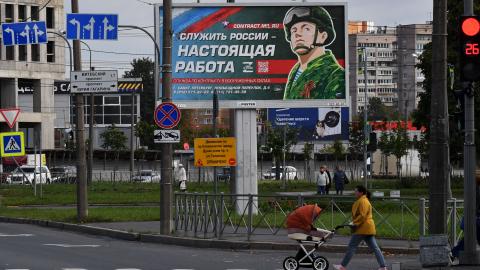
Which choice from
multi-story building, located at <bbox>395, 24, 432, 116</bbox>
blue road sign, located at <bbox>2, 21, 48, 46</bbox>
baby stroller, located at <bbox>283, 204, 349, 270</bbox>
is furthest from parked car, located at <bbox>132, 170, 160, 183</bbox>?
Answer: multi-story building, located at <bbox>395, 24, 432, 116</bbox>

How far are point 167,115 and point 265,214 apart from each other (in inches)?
137

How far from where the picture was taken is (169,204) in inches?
1001

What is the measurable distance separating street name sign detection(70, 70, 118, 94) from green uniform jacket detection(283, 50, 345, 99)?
6.75m

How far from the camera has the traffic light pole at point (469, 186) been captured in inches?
688

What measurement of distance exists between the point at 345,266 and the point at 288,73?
1688 centimetres

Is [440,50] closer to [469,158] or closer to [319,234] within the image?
[469,158]

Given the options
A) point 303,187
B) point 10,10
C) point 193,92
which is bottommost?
point 303,187

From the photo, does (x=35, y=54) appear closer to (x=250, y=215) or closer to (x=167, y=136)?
(x=167, y=136)

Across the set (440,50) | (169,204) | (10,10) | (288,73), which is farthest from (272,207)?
(10,10)

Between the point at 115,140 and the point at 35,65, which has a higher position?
the point at 35,65

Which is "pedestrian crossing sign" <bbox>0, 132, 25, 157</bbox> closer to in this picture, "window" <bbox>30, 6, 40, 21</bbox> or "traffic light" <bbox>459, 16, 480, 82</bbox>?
"traffic light" <bbox>459, 16, 480, 82</bbox>

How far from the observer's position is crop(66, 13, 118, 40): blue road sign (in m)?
30.7

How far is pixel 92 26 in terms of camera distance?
31.3 metres

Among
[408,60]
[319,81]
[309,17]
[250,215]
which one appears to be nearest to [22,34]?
[309,17]
